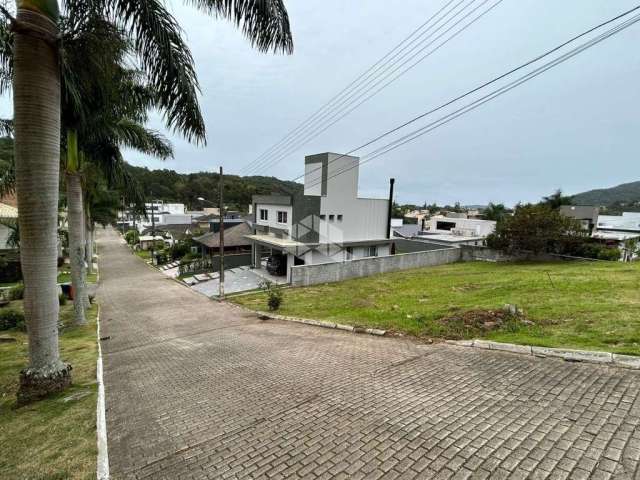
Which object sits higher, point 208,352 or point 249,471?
point 249,471

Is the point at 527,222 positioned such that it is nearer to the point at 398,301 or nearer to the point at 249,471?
the point at 398,301

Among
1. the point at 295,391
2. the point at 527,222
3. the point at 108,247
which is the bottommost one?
the point at 108,247

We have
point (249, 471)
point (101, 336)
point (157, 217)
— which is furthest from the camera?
point (157, 217)

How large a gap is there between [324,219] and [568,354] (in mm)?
18145

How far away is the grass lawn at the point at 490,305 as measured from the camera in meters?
6.77

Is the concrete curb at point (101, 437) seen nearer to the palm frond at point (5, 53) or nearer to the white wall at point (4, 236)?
the palm frond at point (5, 53)

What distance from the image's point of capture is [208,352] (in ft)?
26.8

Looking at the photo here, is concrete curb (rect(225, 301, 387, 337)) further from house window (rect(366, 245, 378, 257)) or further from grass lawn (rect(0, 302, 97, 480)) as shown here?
house window (rect(366, 245, 378, 257))

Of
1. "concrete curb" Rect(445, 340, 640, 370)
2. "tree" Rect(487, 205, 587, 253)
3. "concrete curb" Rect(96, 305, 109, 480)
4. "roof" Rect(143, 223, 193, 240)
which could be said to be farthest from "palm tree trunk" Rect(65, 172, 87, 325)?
"roof" Rect(143, 223, 193, 240)

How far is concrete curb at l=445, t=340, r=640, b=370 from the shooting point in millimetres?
4992

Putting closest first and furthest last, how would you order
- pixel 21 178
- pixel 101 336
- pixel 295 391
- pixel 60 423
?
1. pixel 60 423
2. pixel 21 178
3. pixel 295 391
4. pixel 101 336

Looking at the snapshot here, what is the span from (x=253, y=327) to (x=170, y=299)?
30.7 feet

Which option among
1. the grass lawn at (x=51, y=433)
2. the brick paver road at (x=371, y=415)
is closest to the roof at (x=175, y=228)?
the brick paver road at (x=371, y=415)

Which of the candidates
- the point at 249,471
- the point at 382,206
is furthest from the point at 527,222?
the point at 249,471
